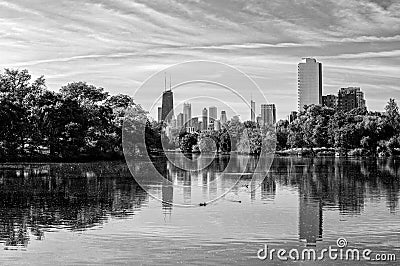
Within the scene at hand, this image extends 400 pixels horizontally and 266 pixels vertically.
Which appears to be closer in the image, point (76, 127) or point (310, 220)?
point (310, 220)

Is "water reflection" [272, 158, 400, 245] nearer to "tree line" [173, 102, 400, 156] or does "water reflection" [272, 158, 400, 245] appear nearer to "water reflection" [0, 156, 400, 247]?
"water reflection" [0, 156, 400, 247]

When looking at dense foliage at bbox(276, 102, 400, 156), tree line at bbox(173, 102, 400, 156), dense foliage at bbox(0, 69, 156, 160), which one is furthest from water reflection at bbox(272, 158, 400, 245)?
dense foliage at bbox(276, 102, 400, 156)

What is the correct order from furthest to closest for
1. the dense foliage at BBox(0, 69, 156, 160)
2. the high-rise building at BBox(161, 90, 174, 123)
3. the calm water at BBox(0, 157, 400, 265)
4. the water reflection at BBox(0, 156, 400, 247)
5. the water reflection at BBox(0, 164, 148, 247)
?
1. the dense foliage at BBox(0, 69, 156, 160)
2. the high-rise building at BBox(161, 90, 174, 123)
3. the water reflection at BBox(0, 156, 400, 247)
4. the water reflection at BBox(0, 164, 148, 247)
5. the calm water at BBox(0, 157, 400, 265)

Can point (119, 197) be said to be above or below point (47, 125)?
below

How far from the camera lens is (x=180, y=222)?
2500 cm

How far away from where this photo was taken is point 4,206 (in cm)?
2911

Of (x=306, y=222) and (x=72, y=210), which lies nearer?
(x=306, y=222)

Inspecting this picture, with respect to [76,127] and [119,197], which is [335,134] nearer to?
[76,127]

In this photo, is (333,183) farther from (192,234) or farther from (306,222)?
(192,234)

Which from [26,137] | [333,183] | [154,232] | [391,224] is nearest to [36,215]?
[154,232]

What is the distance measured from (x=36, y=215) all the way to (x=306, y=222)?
1137cm

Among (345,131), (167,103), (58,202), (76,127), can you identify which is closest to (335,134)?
(345,131)

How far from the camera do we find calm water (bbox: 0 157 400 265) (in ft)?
61.8

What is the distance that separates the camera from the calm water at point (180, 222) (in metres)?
18.8
